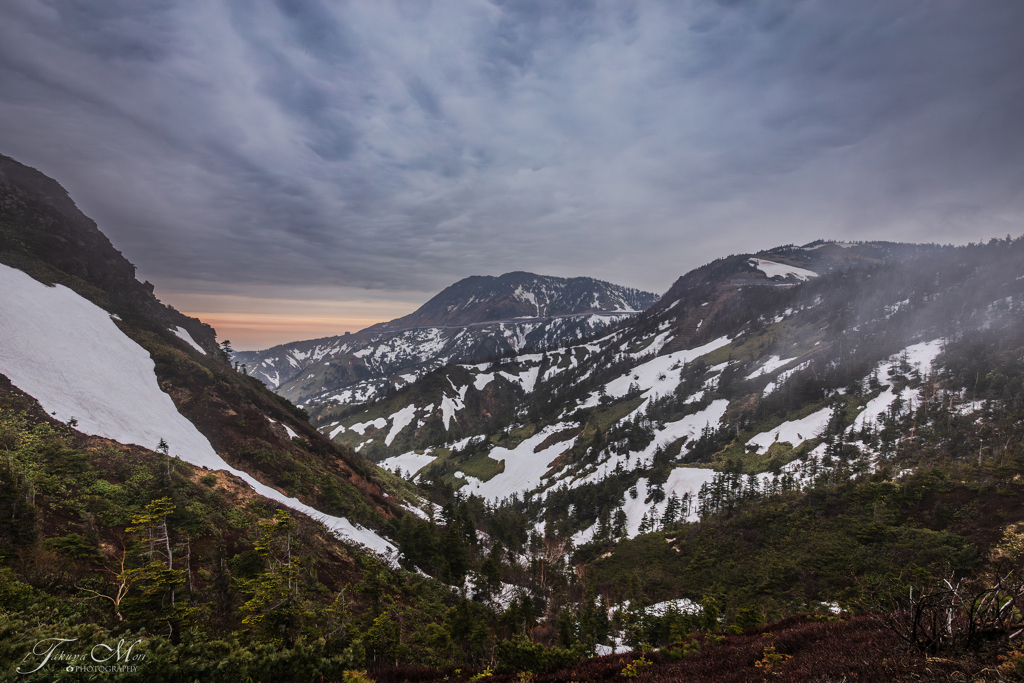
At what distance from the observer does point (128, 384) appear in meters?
44.8

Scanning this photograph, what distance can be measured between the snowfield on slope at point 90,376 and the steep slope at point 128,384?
159mm

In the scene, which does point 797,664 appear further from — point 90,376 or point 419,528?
point 90,376

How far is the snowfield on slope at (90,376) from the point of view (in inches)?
1385

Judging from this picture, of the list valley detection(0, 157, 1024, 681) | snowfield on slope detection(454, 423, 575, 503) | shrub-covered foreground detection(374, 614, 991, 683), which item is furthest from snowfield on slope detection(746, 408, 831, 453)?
shrub-covered foreground detection(374, 614, 991, 683)

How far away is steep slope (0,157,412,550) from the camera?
37719 mm

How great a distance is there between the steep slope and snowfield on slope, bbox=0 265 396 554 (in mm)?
159

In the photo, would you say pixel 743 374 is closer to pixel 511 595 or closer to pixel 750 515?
pixel 750 515

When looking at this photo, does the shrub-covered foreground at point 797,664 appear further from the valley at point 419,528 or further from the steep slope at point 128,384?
the steep slope at point 128,384

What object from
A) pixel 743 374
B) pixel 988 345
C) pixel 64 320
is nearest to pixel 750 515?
pixel 64 320

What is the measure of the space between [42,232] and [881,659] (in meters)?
117

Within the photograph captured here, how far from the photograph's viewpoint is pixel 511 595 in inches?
2291
